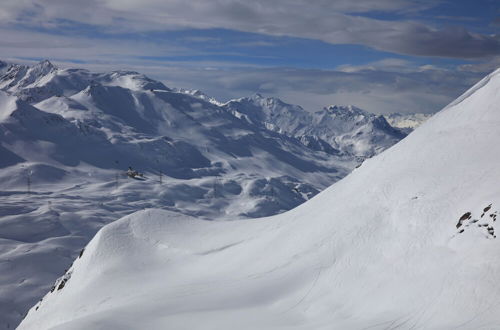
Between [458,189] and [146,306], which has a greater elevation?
[458,189]

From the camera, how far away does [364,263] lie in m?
33.4

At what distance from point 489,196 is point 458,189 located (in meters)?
3.65

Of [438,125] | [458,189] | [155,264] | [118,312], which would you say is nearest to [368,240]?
[458,189]

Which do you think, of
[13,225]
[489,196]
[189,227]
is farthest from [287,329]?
[13,225]

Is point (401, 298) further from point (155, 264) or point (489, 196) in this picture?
point (155, 264)

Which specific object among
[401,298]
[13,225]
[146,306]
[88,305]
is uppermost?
[401,298]

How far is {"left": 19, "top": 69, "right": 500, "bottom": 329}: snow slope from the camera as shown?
2658cm

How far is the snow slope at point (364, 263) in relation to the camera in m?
26.6

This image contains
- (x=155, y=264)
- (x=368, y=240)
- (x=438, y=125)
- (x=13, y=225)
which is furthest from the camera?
(x=13, y=225)

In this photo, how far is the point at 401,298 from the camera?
90.8 feet

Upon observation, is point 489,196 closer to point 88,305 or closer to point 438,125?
point 438,125

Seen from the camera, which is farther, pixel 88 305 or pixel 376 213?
pixel 88 305

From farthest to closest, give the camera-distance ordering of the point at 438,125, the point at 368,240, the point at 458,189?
the point at 438,125 < the point at 368,240 < the point at 458,189

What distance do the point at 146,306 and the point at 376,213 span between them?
71.1ft
